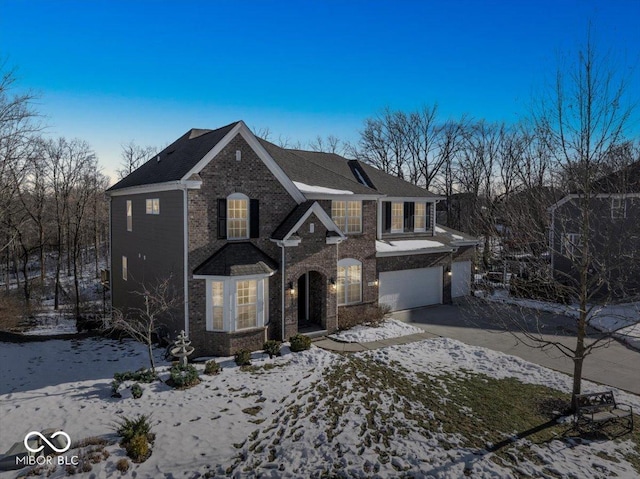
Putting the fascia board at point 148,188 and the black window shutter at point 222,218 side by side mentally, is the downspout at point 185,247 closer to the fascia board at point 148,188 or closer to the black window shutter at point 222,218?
the fascia board at point 148,188

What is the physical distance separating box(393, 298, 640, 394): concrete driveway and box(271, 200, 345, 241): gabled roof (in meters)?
6.01

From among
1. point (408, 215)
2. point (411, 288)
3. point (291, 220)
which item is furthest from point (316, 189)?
point (411, 288)

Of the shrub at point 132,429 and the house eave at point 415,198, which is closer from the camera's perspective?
the shrub at point 132,429

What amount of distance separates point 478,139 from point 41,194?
3907 centimetres

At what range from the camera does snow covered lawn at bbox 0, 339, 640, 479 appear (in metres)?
7.77

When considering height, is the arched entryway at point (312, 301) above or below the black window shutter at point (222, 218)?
below

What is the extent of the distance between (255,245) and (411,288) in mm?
9255

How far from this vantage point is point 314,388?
1129 cm

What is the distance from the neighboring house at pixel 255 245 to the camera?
14031mm

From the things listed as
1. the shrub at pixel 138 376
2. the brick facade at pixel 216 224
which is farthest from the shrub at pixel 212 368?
the shrub at pixel 138 376

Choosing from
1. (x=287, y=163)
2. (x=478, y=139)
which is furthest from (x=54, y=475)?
(x=478, y=139)

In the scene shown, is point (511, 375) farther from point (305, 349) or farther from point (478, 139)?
point (478, 139)

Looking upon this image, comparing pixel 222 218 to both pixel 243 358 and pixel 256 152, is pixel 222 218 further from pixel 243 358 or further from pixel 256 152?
pixel 243 358

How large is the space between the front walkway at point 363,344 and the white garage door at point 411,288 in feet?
12.6
